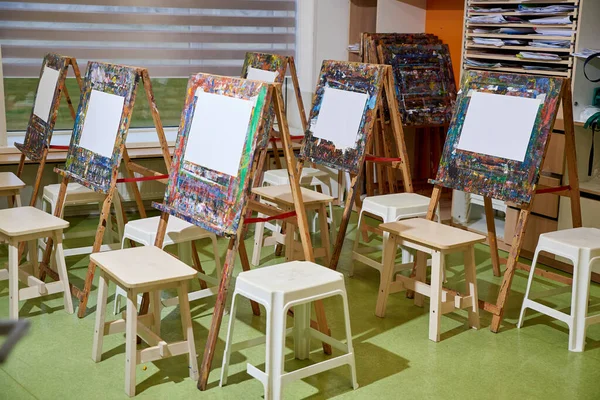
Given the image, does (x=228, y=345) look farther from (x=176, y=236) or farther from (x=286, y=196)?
(x=286, y=196)

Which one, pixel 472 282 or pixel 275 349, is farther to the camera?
pixel 472 282

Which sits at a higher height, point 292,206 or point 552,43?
point 552,43

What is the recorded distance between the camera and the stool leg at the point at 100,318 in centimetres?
327

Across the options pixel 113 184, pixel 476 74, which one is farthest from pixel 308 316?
pixel 476 74

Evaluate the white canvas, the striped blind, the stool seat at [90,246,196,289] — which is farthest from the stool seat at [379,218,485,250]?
the striped blind

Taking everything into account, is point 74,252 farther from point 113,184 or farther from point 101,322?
point 101,322

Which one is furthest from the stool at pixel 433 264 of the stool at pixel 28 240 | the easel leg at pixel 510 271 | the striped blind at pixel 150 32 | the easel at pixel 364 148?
the striped blind at pixel 150 32

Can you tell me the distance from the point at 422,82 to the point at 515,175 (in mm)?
2087

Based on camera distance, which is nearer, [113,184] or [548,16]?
[113,184]

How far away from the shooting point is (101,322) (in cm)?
333

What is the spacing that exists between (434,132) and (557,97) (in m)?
2.74

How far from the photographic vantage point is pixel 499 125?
3.92m

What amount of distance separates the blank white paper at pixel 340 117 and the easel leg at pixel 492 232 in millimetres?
842

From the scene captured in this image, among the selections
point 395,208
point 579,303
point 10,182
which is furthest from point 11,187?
point 579,303
